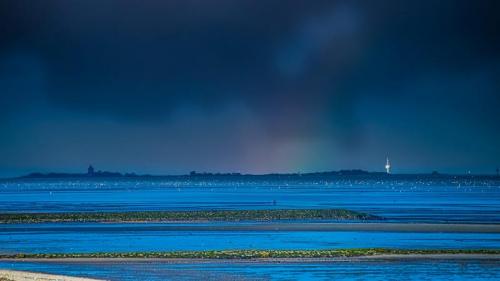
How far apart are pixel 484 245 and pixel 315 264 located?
18046 millimetres

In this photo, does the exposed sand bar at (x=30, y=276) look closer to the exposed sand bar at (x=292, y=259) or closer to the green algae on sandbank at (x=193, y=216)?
the exposed sand bar at (x=292, y=259)

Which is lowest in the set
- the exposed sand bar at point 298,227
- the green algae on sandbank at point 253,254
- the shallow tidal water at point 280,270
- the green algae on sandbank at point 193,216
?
the shallow tidal water at point 280,270

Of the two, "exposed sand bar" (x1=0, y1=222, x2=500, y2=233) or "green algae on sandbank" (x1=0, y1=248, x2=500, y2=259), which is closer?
"green algae on sandbank" (x1=0, y1=248, x2=500, y2=259)

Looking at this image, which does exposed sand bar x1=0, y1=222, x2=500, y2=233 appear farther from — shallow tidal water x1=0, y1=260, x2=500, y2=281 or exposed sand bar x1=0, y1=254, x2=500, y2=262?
shallow tidal water x1=0, y1=260, x2=500, y2=281

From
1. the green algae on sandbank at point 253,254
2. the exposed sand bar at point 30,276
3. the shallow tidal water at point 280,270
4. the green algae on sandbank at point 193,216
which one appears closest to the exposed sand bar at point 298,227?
the green algae on sandbank at point 193,216

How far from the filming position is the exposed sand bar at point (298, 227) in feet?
267

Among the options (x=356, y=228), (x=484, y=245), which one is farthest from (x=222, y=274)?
(x=356, y=228)

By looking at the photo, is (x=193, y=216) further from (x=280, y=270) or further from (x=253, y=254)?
(x=280, y=270)

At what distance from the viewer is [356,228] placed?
271 feet

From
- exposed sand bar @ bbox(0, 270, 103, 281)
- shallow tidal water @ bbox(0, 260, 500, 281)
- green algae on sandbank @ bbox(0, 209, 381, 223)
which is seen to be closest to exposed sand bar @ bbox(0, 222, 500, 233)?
green algae on sandbank @ bbox(0, 209, 381, 223)

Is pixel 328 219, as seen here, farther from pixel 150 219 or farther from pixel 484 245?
pixel 484 245

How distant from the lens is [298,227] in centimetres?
8381

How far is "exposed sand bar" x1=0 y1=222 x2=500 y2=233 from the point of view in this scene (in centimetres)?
8150

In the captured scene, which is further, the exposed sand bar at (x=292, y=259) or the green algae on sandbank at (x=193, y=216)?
the green algae on sandbank at (x=193, y=216)
